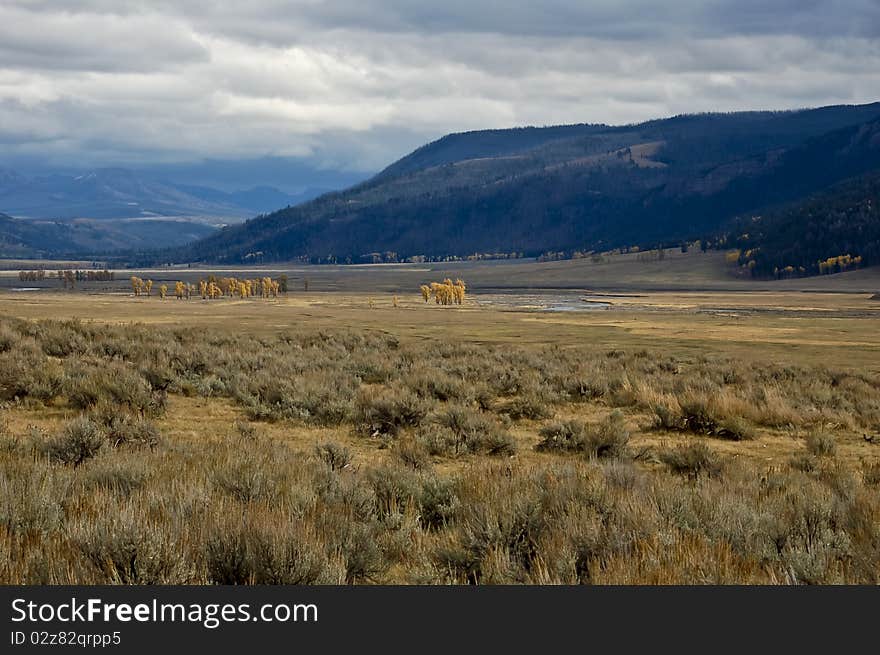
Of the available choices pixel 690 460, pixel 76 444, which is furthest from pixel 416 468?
pixel 76 444

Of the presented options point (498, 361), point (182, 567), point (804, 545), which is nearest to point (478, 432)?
point (804, 545)

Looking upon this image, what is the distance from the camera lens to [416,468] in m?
11.2

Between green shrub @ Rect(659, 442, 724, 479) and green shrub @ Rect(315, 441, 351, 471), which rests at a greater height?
green shrub @ Rect(315, 441, 351, 471)

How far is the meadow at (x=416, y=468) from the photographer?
19.9 feet

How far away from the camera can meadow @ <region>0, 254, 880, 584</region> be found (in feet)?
19.9

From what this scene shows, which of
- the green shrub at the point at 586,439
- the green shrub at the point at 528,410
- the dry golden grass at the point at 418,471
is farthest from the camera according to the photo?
the green shrub at the point at 528,410

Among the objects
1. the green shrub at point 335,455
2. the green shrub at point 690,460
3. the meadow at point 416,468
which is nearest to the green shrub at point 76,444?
the meadow at point 416,468

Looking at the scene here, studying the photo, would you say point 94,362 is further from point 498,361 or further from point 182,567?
point 182,567

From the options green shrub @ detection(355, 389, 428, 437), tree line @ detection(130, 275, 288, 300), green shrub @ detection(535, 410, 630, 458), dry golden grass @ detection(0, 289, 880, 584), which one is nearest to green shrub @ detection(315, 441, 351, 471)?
dry golden grass @ detection(0, 289, 880, 584)

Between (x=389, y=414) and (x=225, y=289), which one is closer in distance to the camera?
(x=389, y=414)

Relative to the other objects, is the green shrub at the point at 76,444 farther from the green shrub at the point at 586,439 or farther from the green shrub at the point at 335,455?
the green shrub at the point at 586,439

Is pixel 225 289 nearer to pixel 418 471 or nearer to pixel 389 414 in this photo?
pixel 389 414

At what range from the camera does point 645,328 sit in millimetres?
55156

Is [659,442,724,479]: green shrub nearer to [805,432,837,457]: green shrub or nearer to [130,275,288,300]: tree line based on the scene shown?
[805,432,837,457]: green shrub
